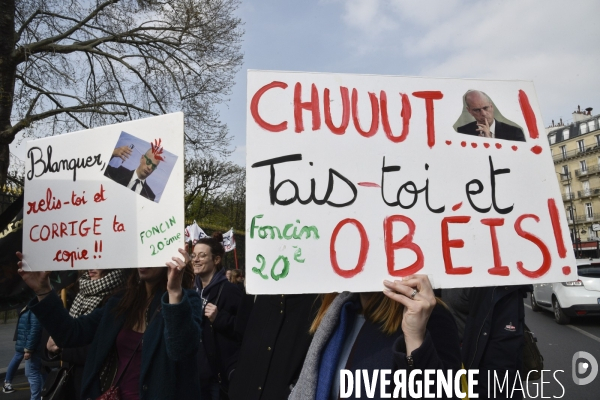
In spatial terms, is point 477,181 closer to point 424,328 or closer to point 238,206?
point 424,328

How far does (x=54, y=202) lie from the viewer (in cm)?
259

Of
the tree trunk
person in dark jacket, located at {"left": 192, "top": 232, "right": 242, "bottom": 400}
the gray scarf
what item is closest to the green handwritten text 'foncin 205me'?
the gray scarf

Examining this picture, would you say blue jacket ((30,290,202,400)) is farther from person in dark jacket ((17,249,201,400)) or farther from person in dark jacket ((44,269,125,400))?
person in dark jacket ((44,269,125,400))

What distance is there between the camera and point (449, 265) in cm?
173

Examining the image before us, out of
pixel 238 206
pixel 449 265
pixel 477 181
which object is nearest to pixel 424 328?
pixel 449 265

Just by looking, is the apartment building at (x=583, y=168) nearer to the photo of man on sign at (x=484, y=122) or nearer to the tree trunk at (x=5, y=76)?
the tree trunk at (x=5, y=76)

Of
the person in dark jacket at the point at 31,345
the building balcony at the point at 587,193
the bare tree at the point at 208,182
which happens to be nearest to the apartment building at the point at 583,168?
the building balcony at the point at 587,193

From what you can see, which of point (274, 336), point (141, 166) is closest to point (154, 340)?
point (274, 336)

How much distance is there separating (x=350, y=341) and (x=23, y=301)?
2273mm

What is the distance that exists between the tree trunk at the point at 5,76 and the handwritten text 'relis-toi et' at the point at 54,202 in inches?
299

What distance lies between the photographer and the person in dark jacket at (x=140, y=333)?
7.68 feet

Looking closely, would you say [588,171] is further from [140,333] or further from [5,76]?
[140,333]

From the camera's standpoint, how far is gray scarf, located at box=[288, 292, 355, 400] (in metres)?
1.74

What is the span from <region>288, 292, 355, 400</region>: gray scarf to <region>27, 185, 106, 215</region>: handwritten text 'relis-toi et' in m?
1.38
